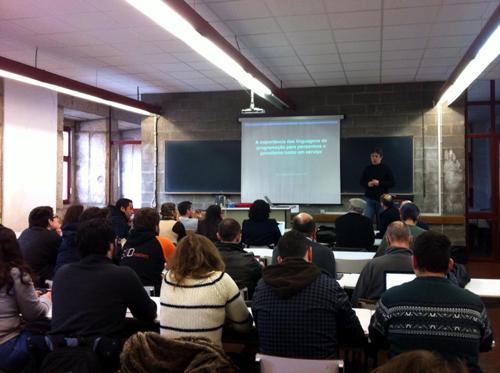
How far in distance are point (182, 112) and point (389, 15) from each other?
5376 millimetres

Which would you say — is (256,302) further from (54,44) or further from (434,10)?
(54,44)

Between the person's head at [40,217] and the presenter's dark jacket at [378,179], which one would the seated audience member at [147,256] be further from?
the presenter's dark jacket at [378,179]

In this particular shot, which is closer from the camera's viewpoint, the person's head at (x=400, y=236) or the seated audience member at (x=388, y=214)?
the person's head at (x=400, y=236)

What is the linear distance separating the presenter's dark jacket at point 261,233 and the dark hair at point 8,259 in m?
2.86

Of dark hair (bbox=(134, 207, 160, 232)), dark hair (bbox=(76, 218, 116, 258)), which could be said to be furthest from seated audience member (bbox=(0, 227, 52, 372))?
dark hair (bbox=(134, 207, 160, 232))

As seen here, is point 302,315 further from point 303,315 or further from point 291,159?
point 291,159

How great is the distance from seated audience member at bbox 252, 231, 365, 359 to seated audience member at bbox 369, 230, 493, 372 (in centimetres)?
21

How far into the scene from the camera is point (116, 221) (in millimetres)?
5617

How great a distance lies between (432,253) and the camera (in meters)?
2.03

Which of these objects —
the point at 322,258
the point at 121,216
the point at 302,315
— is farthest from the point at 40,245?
the point at 302,315

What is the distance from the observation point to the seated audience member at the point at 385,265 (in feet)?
10.3

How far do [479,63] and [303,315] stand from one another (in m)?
4.41

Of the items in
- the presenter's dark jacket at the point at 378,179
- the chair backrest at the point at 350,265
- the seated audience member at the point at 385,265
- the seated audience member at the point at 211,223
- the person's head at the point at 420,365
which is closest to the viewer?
the person's head at the point at 420,365

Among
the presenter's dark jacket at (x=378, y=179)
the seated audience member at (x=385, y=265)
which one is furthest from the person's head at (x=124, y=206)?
the presenter's dark jacket at (x=378, y=179)
